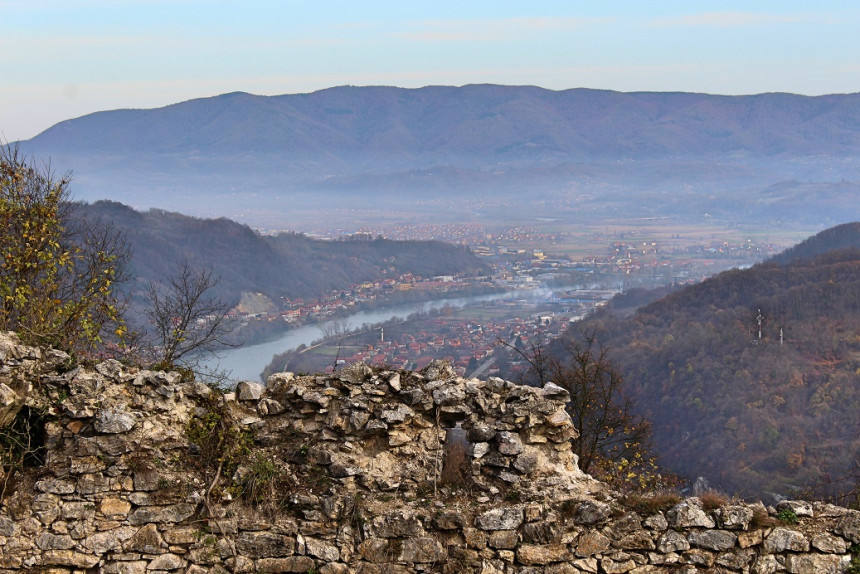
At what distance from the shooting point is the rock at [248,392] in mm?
8359

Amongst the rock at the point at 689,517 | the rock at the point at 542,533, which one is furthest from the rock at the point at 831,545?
the rock at the point at 542,533

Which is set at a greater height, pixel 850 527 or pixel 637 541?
pixel 850 527

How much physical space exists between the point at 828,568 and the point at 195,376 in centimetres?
642

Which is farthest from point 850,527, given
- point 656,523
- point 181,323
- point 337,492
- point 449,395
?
point 181,323

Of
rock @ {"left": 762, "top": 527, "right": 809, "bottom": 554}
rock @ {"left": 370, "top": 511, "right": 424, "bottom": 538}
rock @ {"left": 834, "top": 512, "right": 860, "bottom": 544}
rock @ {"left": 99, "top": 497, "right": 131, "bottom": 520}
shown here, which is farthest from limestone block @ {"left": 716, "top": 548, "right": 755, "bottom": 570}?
rock @ {"left": 99, "top": 497, "right": 131, "bottom": 520}

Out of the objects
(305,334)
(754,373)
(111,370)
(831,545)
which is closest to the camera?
(831,545)

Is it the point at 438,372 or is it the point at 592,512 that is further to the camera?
Result: the point at 438,372

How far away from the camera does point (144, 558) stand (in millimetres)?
7711

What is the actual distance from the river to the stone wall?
14932mm

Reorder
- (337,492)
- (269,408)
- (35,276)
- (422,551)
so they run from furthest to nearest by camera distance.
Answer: (35,276)
(269,408)
(337,492)
(422,551)

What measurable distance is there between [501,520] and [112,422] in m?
A: 3.76

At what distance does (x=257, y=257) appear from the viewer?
7244 centimetres

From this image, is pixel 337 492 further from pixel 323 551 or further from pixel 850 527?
pixel 850 527

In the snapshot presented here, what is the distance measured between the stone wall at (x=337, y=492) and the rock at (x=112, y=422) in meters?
0.01
